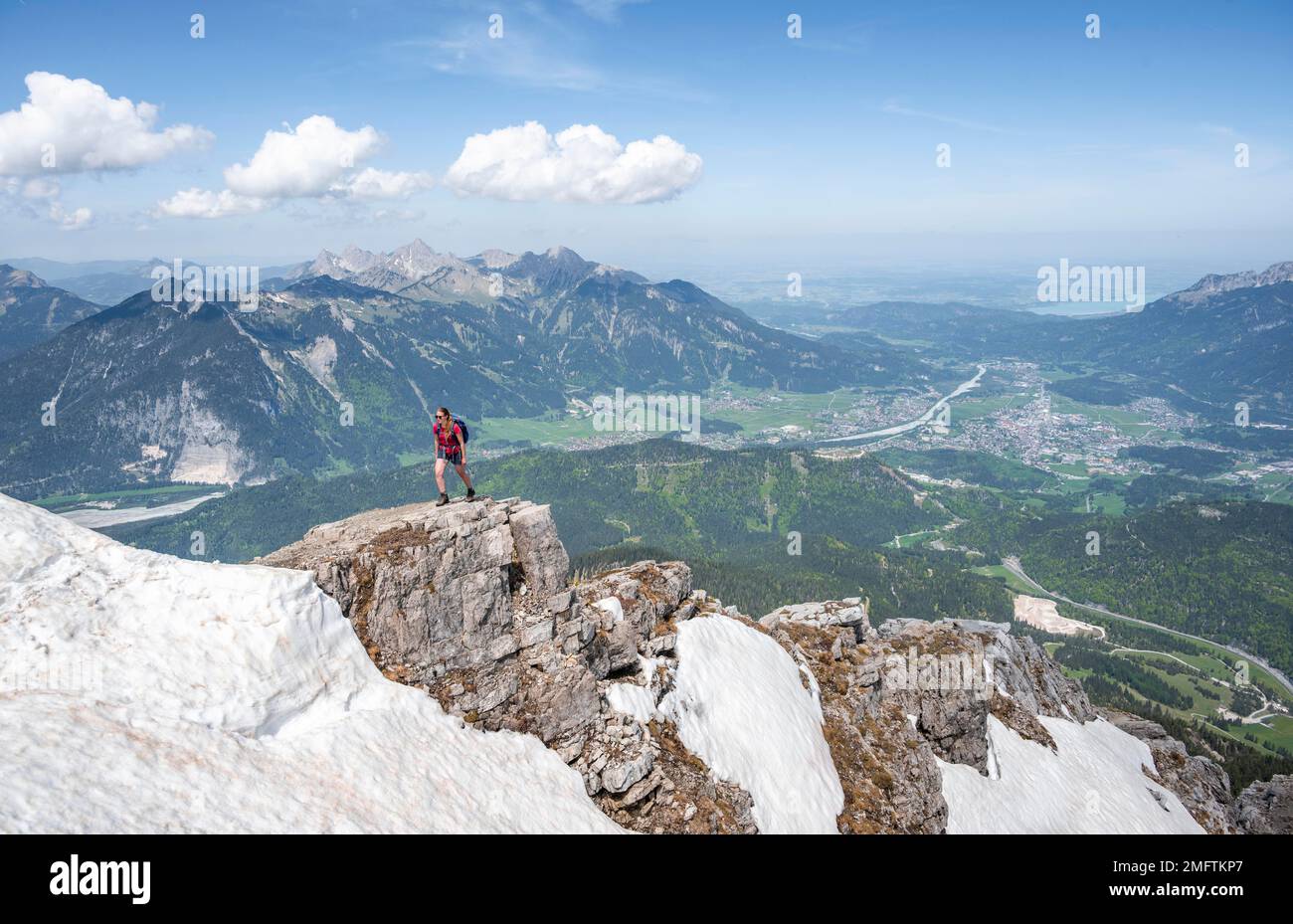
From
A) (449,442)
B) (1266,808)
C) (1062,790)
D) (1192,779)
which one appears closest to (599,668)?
(449,442)

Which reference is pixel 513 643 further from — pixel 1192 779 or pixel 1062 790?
pixel 1192 779

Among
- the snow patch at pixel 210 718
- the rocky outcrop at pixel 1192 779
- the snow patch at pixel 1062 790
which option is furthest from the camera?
the rocky outcrop at pixel 1192 779

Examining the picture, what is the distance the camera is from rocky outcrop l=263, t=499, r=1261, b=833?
1036 inches

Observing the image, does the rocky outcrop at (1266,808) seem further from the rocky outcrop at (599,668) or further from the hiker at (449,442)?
the hiker at (449,442)

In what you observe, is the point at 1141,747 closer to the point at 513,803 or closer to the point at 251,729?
the point at 513,803

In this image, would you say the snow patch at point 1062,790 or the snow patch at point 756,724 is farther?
→ the snow patch at point 1062,790

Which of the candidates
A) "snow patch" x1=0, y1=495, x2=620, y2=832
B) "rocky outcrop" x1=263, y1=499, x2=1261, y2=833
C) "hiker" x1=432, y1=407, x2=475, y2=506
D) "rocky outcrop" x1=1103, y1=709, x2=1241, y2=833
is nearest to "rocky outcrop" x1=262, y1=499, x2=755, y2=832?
"rocky outcrop" x1=263, y1=499, x2=1261, y2=833

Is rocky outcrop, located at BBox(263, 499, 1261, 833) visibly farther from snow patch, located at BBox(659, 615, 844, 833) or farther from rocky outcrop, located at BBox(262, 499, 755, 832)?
snow patch, located at BBox(659, 615, 844, 833)

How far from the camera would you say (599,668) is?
1208 inches

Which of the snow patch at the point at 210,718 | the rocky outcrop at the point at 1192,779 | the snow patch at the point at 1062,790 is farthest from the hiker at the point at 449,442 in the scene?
the rocky outcrop at the point at 1192,779

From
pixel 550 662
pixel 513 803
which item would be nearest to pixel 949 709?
pixel 550 662

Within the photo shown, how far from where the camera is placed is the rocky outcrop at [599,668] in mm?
26312

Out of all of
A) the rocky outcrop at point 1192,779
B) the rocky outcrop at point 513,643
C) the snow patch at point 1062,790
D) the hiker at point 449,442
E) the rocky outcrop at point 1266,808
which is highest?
the hiker at point 449,442
